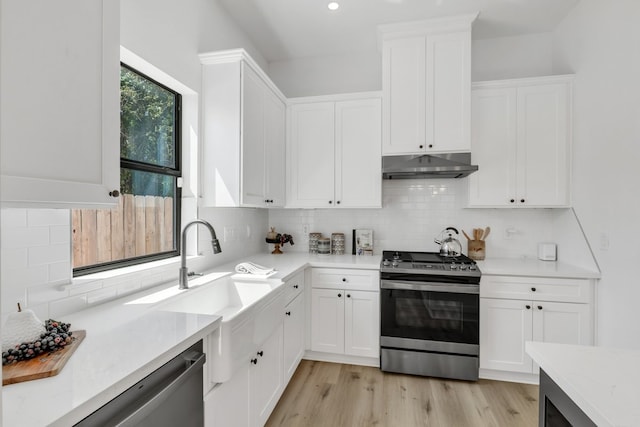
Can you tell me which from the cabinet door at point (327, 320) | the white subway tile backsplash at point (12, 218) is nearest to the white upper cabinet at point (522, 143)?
the cabinet door at point (327, 320)

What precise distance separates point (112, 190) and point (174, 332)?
54cm

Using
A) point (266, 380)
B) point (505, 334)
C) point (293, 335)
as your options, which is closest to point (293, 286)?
point (293, 335)

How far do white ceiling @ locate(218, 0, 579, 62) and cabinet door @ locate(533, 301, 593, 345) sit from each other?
7.95 ft

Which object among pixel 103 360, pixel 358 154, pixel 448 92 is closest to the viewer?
pixel 103 360

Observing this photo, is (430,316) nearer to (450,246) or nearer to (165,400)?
(450,246)

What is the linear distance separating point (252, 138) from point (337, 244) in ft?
4.69

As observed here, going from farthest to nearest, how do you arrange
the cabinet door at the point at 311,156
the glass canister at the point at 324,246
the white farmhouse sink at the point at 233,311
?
the glass canister at the point at 324,246
the cabinet door at the point at 311,156
the white farmhouse sink at the point at 233,311

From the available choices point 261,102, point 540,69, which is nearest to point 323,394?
point 261,102

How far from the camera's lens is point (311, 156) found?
3084 mm

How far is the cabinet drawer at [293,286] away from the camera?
2.20m

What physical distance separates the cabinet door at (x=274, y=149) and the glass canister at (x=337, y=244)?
655 mm

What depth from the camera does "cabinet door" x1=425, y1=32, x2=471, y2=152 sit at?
262cm

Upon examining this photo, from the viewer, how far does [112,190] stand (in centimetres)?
103

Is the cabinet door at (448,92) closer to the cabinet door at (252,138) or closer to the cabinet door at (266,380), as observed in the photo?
the cabinet door at (252,138)
